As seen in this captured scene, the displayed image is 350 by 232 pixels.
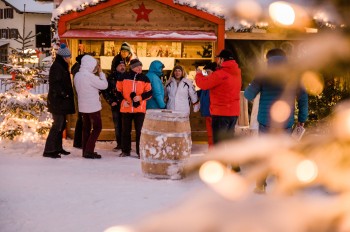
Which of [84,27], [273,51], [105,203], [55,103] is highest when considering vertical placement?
[84,27]

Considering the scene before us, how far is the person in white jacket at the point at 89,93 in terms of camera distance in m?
7.91

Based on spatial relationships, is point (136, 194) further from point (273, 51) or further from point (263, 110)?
point (273, 51)

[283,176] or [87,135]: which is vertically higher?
[283,176]

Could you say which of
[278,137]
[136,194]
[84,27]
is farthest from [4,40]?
[278,137]

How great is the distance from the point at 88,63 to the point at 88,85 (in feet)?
1.06

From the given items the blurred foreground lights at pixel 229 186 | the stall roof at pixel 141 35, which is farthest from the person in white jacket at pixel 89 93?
the blurred foreground lights at pixel 229 186

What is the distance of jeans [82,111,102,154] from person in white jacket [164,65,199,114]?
118cm

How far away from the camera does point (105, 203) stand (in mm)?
5488

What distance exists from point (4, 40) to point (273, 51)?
44.5 metres

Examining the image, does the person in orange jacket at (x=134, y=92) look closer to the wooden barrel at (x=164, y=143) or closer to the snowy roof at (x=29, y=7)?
the wooden barrel at (x=164, y=143)

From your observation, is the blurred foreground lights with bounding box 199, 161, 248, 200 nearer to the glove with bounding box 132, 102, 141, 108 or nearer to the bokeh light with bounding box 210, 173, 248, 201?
the bokeh light with bounding box 210, 173, 248, 201

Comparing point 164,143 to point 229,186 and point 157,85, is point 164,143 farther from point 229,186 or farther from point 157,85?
point 229,186

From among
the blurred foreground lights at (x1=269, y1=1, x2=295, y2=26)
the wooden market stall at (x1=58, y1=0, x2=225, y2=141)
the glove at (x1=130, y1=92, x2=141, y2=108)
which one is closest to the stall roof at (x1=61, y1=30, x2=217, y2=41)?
the wooden market stall at (x1=58, y1=0, x2=225, y2=141)

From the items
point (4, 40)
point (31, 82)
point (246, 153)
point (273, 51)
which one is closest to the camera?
point (246, 153)
